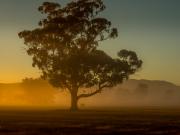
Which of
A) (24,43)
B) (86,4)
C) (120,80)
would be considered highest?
(86,4)

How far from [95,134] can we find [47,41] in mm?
70246

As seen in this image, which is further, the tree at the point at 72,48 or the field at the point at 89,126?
the tree at the point at 72,48

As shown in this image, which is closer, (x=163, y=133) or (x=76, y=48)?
(x=163, y=133)

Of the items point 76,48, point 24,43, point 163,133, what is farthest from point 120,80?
point 163,133

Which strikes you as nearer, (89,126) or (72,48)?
(89,126)

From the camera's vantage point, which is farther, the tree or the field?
the tree

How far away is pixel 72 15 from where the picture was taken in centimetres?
10888

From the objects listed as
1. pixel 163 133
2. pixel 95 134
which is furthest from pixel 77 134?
pixel 163 133

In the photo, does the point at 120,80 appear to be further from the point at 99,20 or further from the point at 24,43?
the point at 24,43

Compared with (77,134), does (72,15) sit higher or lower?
higher

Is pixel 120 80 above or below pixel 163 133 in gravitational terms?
above

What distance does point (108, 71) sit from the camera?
362ft

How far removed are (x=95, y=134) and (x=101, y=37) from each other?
69.8 m

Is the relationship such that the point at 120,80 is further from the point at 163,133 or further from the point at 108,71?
the point at 163,133
